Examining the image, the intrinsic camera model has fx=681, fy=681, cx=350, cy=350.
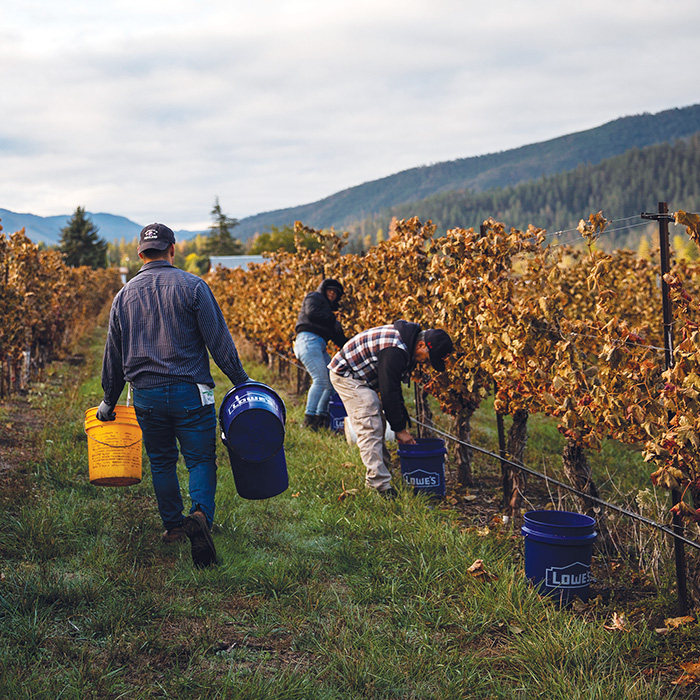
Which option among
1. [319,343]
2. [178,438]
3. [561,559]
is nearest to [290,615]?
[178,438]

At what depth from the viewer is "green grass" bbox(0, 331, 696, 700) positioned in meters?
2.60

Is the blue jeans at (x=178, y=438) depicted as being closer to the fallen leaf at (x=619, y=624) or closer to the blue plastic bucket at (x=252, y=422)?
the blue plastic bucket at (x=252, y=422)

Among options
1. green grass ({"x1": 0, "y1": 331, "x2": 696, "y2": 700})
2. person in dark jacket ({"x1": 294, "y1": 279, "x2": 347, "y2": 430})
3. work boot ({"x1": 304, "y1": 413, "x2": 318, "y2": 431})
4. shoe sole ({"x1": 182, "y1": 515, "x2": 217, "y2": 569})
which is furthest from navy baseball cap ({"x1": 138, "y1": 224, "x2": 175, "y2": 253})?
work boot ({"x1": 304, "y1": 413, "x2": 318, "y2": 431})

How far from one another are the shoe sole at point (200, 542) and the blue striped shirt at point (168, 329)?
74cm

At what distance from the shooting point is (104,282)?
2959cm

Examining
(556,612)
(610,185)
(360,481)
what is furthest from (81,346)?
(610,185)

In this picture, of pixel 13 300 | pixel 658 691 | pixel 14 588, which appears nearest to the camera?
pixel 658 691

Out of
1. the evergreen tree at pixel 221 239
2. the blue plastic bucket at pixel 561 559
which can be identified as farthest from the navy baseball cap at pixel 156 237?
the evergreen tree at pixel 221 239

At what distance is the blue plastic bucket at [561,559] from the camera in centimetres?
344

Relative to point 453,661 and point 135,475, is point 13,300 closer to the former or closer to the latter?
point 135,475

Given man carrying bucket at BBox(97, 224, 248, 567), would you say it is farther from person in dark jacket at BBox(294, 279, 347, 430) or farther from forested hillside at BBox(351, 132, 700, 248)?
forested hillside at BBox(351, 132, 700, 248)

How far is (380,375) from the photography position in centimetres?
469

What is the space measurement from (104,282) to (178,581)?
28275 mm

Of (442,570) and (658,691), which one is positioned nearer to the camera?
(658,691)
